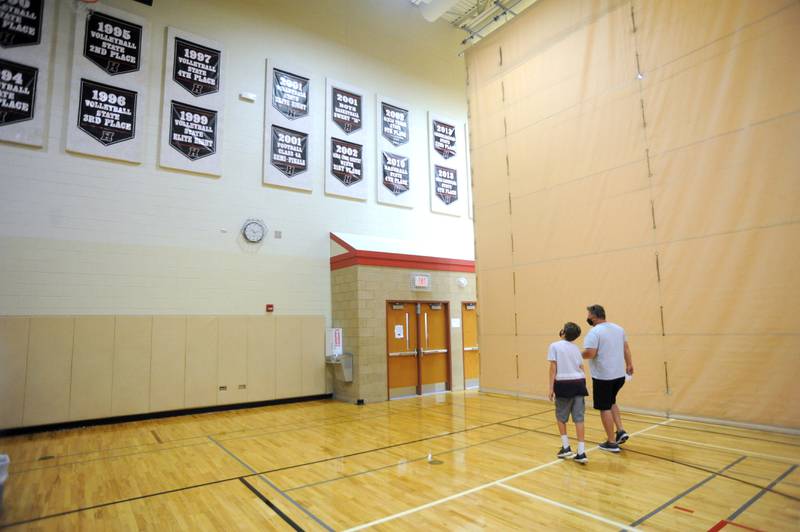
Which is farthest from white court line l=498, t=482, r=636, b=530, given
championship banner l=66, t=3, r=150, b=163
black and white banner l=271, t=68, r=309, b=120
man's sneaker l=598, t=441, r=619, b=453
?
black and white banner l=271, t=68, r=309, b=120

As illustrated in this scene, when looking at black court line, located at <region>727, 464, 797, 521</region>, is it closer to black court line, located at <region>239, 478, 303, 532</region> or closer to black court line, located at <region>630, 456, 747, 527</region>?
black court line, located at <region>630, 456, 747, 527</region>

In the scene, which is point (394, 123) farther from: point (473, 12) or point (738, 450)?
point (738, 450)

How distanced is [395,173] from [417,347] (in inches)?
169

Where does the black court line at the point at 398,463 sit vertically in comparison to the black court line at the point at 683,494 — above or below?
below

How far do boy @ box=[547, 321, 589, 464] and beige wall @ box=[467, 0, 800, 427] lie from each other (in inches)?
109

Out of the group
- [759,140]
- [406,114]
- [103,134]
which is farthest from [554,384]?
[406,114]

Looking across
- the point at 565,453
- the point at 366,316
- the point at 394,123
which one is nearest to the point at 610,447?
the point at 565,453

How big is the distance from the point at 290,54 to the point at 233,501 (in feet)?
29.5

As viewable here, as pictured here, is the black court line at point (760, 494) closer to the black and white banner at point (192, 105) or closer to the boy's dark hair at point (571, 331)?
the boy's dark hair at point (571, 331)

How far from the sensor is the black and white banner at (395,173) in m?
10.7

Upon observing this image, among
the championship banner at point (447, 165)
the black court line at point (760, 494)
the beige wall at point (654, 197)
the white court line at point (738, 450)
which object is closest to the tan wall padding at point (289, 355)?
the beige wall at point (654, 197)

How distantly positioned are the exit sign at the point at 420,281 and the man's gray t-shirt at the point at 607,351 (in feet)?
16.6

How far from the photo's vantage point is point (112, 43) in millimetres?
7543

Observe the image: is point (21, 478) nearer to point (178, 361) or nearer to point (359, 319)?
point (178, 361)
